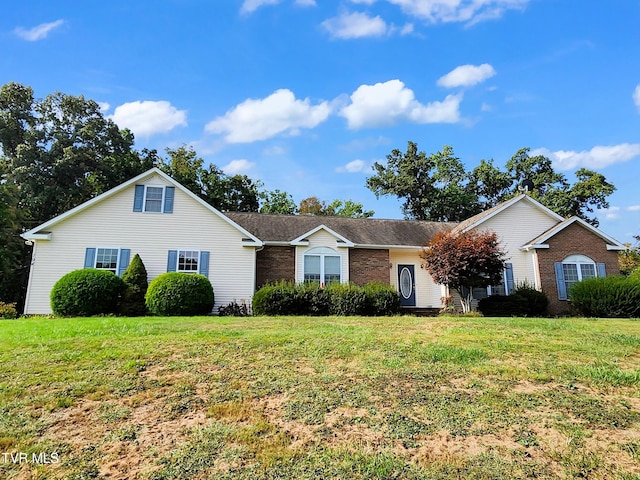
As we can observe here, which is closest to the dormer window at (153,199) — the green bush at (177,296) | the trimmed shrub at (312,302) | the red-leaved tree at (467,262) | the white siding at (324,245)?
the green bush at (177,296)

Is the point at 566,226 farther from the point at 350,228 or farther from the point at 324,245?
the point at 324,245

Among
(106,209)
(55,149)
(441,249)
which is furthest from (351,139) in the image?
(55,149)

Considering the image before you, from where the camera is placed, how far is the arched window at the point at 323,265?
17.6m

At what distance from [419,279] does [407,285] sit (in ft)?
2.28

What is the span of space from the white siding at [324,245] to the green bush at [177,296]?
14.7 ft

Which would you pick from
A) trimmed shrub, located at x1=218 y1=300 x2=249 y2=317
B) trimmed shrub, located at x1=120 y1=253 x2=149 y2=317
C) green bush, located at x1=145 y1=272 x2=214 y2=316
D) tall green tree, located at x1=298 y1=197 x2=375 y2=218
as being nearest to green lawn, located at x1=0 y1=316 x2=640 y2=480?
green bush, located at x1=145 y1=272 x2=214 y2=316

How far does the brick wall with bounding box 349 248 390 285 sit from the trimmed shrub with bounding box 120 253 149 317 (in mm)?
8578

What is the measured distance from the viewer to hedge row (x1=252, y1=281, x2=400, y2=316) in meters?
14.4

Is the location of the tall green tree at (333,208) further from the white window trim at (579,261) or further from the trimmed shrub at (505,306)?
the trimmed shrub at (505,306)

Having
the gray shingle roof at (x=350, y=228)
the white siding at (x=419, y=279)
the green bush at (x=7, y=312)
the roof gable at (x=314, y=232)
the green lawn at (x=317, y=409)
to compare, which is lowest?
the green lawn at (x=317, y=409)

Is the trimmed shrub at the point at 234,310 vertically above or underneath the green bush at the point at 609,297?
underneath

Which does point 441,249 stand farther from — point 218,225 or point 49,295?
point 49,295

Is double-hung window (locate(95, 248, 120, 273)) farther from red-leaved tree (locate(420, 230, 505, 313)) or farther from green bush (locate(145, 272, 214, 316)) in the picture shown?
red-leaved tree (locate(420, 230, 505, 313))

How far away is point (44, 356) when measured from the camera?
6324 millimetres
